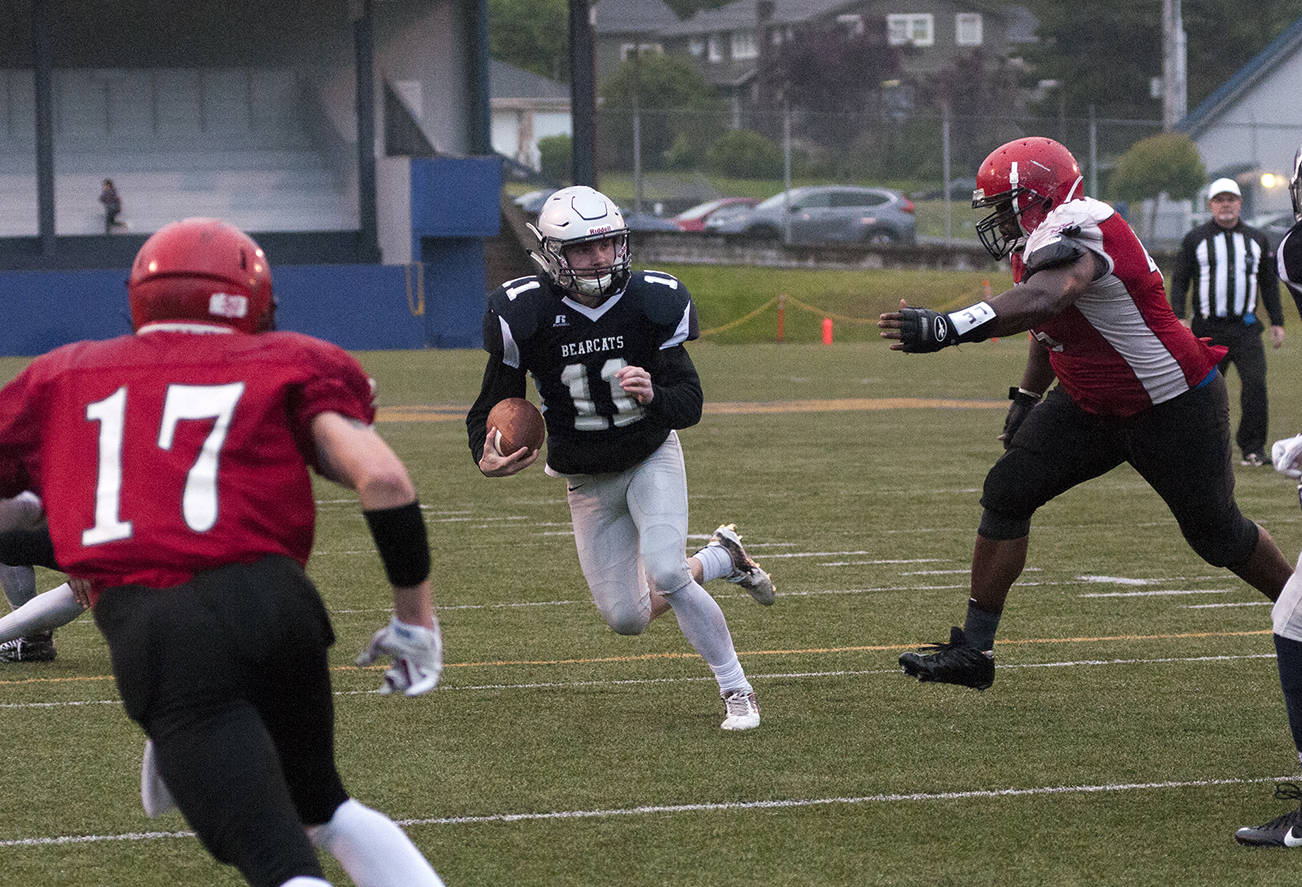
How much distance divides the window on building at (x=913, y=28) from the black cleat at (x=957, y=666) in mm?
71805

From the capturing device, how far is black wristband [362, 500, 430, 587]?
295 cm

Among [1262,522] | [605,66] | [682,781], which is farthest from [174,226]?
[605,66]

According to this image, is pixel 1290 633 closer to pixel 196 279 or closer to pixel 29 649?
pixel 196 279

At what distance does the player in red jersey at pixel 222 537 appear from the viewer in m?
2.89

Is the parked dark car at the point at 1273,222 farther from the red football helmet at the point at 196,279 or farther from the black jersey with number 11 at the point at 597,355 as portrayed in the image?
the red football helmet at the point at 196,279

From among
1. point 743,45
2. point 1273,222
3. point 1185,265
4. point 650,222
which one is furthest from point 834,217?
point 743,45

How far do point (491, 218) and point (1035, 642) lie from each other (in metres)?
22.4

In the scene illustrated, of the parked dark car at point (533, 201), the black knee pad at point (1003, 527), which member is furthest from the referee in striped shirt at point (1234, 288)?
the parked dark car at point (533, 201)

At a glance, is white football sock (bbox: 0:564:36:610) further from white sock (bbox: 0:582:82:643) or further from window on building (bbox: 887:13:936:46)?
window on building (bbox: 887:13:936:46)

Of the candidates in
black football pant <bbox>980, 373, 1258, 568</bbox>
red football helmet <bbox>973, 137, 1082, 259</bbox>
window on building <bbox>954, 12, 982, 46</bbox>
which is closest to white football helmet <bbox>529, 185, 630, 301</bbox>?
red football helmet <bbox>973, 137, 1082, 259</bbox>

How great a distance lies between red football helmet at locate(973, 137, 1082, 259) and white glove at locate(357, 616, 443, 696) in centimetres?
308

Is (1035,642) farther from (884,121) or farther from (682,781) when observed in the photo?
(884,121)

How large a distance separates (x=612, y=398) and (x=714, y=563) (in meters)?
0.84

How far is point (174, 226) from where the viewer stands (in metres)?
3.18
